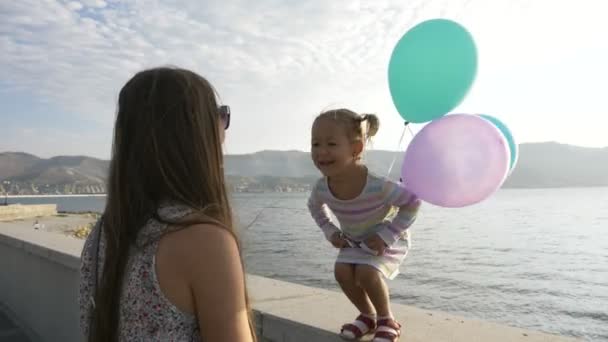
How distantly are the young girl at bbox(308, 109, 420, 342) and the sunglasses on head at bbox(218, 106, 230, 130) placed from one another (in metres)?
1.41

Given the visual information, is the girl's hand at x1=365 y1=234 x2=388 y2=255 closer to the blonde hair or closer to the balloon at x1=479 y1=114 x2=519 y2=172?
the blonde hair

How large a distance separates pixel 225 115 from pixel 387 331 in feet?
4.79

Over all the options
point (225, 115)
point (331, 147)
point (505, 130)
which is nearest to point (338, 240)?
point (331, 147)

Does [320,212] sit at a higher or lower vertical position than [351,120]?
lower

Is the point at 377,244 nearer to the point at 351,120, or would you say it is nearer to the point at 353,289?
the point at 353,289

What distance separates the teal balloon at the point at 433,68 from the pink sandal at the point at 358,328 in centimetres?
136

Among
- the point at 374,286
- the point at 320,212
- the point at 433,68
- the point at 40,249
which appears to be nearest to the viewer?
the point at 374,286

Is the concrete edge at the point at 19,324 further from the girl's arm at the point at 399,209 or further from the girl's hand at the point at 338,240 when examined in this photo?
the girl's arm at the point at 399,209

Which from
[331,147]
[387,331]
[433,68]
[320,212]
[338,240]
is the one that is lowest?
[387,331]

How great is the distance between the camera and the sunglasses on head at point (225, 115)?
145cm

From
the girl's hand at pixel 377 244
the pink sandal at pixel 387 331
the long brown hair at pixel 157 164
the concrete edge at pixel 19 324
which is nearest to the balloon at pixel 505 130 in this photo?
the girl's hand at pixel 377 244

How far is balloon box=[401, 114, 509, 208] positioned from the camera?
2.84 meters

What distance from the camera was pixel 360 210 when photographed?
112 inches

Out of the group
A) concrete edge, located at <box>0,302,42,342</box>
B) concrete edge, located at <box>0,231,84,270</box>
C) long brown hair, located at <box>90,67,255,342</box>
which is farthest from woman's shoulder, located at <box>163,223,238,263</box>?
concrete edge, located at <box>0,302,42,342</box>
